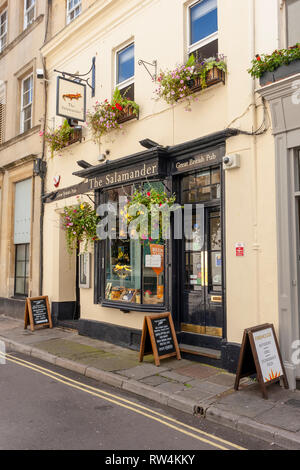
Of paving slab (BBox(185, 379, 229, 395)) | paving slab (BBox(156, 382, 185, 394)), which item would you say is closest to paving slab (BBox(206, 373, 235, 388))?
paving slab (BBox(185, 379, 229, 395))

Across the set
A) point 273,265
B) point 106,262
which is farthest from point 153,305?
point 273,265

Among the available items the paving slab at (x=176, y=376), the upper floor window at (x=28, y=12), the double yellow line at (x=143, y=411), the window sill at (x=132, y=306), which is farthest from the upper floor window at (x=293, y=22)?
the upper floor window at (x=28, y=12)

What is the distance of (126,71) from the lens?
9422 millimetres

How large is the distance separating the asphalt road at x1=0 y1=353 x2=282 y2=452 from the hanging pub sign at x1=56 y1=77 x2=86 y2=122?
20.1ft

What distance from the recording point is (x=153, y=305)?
26.6 feet

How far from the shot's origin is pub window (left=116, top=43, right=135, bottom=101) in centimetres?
920

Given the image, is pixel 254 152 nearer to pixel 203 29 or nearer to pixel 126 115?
pixel 203 29

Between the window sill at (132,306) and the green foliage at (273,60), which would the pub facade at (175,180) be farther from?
the green foliage at (273,60)

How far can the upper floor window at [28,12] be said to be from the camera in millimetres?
13554

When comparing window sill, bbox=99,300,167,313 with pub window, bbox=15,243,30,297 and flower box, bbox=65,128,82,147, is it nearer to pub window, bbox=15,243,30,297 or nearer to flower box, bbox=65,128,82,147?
flower box, bbox=65,128,82,147

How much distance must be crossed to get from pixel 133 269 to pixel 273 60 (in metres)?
5.00

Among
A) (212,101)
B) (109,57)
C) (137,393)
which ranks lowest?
(137,393)
